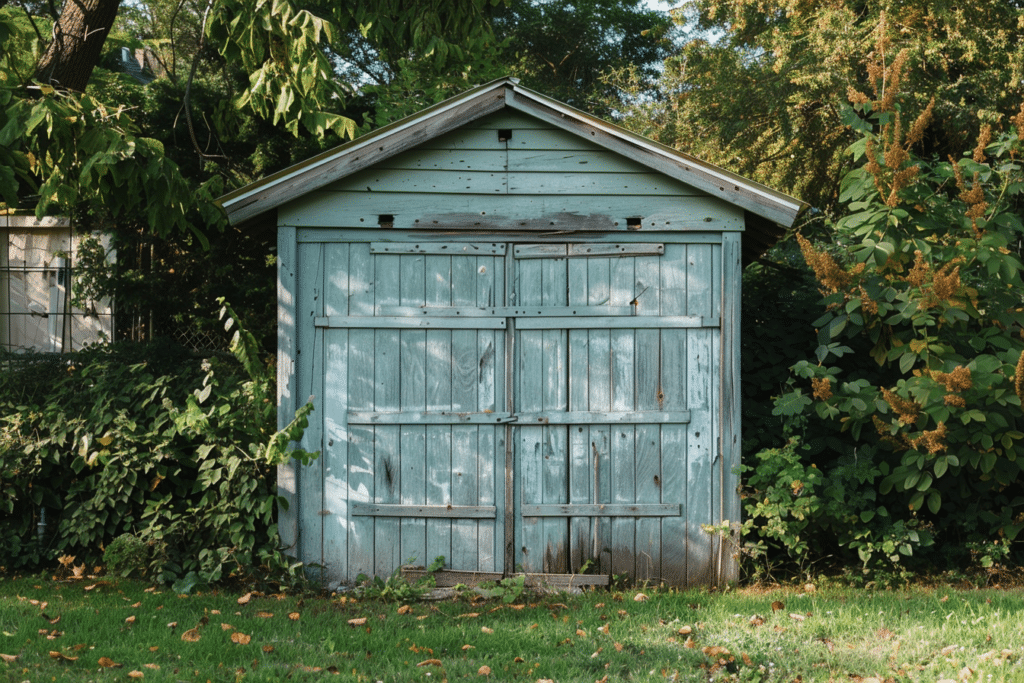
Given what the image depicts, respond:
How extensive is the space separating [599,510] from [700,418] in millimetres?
995

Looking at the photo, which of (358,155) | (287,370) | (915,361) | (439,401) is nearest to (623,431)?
(439,401)

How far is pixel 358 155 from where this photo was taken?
570 centimetres

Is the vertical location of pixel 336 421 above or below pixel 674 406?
below

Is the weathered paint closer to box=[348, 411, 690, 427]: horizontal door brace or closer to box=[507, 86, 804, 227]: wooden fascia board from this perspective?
box=[348, 411, 690, 427]: horizontal door brace

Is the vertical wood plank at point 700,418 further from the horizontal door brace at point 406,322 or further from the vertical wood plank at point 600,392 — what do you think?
the horizontal door brace at point 406,322

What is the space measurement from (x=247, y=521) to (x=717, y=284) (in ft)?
12.4

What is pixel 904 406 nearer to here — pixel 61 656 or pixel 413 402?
pixel 413 402

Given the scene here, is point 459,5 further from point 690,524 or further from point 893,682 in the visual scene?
point 893,682

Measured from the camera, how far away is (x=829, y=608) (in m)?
5.10

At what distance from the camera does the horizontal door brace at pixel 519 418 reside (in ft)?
19.1

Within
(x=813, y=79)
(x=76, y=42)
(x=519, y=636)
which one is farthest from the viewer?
(x=813, y=79)

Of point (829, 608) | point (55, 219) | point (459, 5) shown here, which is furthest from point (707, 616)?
point (55, 219)

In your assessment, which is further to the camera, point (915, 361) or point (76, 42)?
point (76, 42)

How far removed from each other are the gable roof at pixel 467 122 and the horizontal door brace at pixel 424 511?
2.25 m
